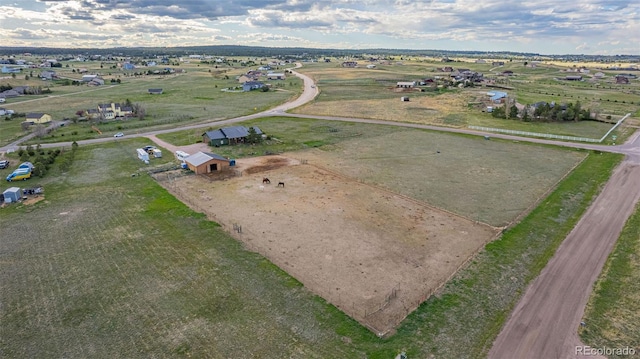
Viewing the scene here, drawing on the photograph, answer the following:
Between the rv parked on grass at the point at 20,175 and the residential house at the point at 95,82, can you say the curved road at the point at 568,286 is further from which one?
the residential house at the point at 95,82

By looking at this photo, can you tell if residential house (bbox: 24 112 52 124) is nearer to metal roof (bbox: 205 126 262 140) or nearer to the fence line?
metal roof (bbox: 205 126 262 140)

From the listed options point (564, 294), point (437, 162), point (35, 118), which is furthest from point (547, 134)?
point (35, 118)

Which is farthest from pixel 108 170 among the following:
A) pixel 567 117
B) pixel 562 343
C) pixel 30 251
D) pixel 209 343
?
pixel 567 117

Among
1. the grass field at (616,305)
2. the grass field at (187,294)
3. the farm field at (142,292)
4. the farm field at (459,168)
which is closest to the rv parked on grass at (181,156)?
the farm field at (142,292)

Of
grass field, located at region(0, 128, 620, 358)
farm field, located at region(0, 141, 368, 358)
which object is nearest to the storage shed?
farm field, located at region(0, 141, 368, 358)

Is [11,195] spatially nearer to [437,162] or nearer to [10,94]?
[437,162]

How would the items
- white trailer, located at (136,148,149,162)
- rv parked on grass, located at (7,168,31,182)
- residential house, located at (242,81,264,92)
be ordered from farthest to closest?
residential house, located at (242,81,264,92) < white trailer, located at (136,148,149,162) < rv parked on grass, located at (7,168,31,182)

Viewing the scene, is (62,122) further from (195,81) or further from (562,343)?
(562,343)
